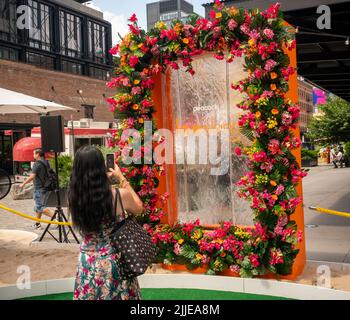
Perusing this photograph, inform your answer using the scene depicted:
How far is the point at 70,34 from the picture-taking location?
44.7m

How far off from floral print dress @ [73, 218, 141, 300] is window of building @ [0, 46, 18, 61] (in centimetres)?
3603

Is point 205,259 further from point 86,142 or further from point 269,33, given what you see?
point 86,142

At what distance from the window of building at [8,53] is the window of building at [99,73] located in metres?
9.78

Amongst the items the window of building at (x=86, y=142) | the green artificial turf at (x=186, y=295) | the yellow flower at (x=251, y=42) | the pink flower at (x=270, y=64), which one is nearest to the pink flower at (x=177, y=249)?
the green artificial turf at (x=186, y=295)

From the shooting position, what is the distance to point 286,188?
5504 mm

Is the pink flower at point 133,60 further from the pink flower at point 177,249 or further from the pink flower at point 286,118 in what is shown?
the pink flower at point 177,249

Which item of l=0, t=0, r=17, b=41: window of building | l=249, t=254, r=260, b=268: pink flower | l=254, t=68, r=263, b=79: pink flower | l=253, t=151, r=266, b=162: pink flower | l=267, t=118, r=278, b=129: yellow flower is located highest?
l=0, t=0, r=17, b=41: window of building

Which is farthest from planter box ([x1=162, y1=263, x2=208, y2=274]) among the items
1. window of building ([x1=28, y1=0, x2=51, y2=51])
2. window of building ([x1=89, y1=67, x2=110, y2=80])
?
window of building ([x1=89, y1=67, x2=110, y2=80])

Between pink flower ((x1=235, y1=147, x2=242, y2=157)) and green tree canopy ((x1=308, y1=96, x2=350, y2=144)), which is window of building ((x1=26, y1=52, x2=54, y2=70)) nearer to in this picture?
green tree canopy ((x1=308, y1=96, x2=350, y2=144))

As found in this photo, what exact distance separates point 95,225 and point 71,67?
4282 cm

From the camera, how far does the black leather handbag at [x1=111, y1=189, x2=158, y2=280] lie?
3227 mm

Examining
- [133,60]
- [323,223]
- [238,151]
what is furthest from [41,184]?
[323,223]

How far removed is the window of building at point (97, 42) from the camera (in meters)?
47.4
